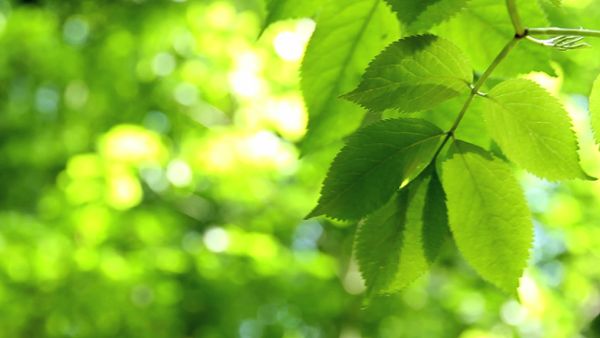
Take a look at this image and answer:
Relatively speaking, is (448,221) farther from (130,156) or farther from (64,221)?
(64,221)

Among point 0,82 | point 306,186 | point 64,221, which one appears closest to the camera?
point 64,221

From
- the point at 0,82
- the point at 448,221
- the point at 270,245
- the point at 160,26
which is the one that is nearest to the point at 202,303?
the point at 270,245

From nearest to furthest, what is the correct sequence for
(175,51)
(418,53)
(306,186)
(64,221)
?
(418,53)
(64,221)
(306,186)
(175,51)

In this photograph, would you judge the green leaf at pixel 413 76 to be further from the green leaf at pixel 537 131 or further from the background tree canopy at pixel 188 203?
the background tree canopy at pixel 188 203

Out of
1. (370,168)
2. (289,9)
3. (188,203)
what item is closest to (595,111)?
(370,168)

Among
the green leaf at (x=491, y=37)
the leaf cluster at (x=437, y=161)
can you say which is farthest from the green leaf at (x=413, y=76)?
the green leaf at (x=491, y=37)

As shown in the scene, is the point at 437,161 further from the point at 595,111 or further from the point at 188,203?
the point at 188,203
